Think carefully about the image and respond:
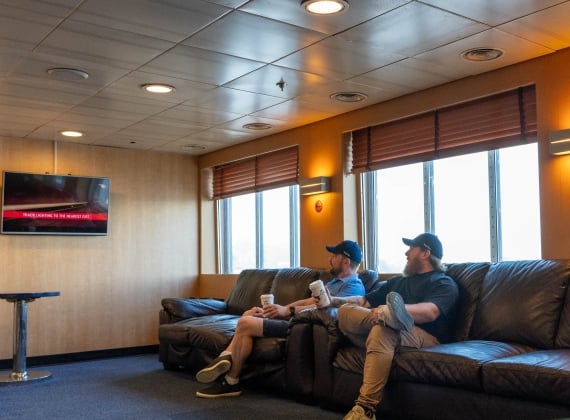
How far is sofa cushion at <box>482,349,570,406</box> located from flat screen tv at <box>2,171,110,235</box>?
500 cm

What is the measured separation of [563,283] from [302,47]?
2.17 metres

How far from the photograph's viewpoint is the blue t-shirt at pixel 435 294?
13.1 feet

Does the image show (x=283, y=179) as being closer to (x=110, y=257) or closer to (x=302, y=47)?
(x=110, y=257)

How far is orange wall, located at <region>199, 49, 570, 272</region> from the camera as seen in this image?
4234 mm

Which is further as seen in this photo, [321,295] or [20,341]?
[20,341]

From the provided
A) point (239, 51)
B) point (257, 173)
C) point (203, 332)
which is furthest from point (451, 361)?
point (257, 173)

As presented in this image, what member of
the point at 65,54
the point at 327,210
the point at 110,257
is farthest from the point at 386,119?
the point at 110,257

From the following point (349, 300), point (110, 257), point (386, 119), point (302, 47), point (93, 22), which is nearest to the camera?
point (93, 22)

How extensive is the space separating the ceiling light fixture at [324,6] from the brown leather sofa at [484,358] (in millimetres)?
1883

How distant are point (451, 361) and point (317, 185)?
286 centimetres

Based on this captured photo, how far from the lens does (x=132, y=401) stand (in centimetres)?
462

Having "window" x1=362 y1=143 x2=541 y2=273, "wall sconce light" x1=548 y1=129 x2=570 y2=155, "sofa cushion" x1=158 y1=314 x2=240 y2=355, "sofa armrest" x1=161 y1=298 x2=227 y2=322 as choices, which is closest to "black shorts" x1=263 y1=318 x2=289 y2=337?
"sofa cushion" x1=158 y1=314 x2=240 y2=355

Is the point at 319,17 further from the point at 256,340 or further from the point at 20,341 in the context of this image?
the point at 20,341

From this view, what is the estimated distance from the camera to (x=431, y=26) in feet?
12.5
